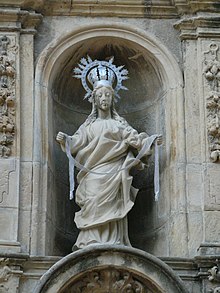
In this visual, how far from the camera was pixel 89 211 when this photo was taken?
14.7 m

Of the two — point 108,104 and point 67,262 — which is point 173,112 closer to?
point 108,104

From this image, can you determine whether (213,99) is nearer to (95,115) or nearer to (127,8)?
(95,115)

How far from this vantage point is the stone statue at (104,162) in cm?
1467

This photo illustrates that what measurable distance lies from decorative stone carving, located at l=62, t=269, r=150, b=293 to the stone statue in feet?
1.34

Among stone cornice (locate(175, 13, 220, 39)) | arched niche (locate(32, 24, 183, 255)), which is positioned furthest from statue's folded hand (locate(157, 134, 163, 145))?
stone cornice (locate(175, 13, 220, 39))

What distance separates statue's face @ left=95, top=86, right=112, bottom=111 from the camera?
15.3 meters

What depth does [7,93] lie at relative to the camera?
15195mm

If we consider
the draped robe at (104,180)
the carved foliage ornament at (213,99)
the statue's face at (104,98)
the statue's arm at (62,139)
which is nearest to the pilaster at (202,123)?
the carved foliage ornament at (213,99)

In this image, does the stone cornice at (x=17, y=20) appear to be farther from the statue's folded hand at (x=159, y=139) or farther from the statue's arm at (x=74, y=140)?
the statue's folded hand at (x=159, y=139)

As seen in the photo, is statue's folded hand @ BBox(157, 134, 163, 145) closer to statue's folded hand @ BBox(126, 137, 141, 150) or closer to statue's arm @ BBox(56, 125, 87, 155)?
statue's folded hand @ BBox(126, 137, 141, 150)

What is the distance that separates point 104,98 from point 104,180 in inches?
38.1

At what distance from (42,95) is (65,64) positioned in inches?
22.3

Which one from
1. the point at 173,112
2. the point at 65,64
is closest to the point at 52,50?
the point at 65,64

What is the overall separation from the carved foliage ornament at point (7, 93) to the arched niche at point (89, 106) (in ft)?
0.89
